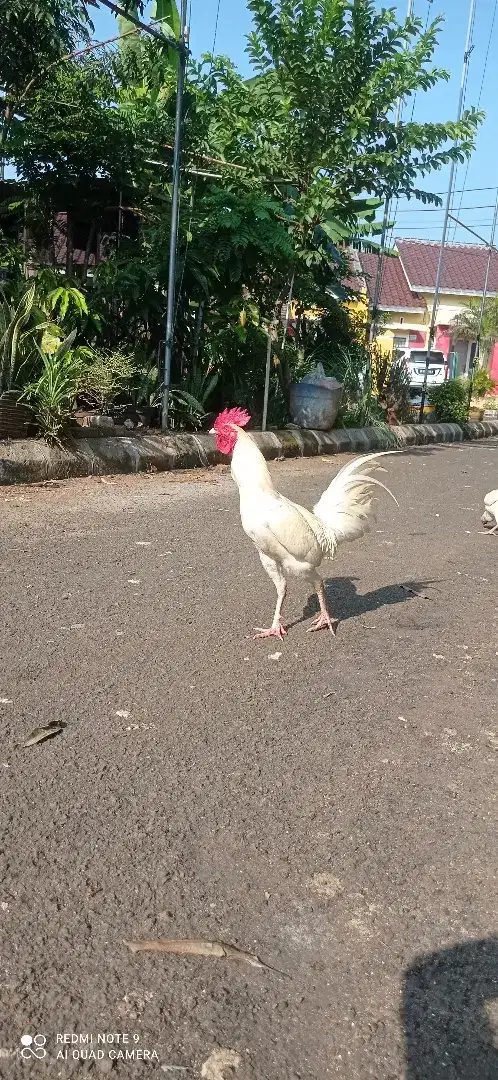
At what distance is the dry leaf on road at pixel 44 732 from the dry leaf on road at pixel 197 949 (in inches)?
42.5

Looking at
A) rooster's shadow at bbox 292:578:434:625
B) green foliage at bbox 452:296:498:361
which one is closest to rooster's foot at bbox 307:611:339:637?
rooster's shadow at bbox 292:578:434:625

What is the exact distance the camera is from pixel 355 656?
4.16 meters

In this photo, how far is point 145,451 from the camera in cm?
942

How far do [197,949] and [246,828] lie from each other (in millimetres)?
558

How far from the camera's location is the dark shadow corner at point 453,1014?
1.75 m

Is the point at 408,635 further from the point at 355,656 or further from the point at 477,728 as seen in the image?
the point at 477,728

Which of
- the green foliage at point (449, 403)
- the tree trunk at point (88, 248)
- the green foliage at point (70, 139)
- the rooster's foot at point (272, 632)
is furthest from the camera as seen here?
the green foliage at point (449, 403)

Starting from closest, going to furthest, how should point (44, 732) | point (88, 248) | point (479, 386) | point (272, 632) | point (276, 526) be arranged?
point (44, 732), point (276, 526), point (272, 632), point (88, 248), point (479, 386)

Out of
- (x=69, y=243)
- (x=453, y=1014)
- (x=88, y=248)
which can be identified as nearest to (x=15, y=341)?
(x=69, y=243)

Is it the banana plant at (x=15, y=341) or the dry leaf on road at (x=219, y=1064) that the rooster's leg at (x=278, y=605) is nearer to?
the dry leaf on road at (x=219, y=1064)

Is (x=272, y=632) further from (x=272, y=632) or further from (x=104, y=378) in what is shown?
(x=104, y=378)

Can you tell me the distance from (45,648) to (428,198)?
37.1 feet

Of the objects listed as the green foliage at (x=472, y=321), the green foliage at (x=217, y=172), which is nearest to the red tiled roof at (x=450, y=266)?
the green foliage at (x=472, y=321)

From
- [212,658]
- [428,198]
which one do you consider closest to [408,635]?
[212,658]
